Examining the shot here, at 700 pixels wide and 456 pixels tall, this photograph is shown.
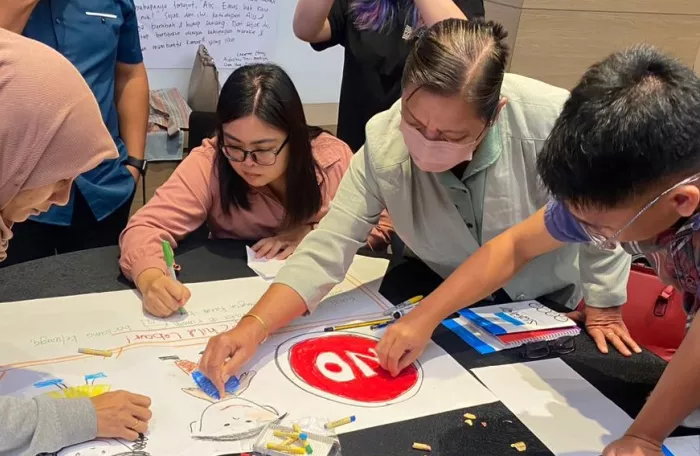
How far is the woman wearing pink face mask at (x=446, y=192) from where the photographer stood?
99 centimetres

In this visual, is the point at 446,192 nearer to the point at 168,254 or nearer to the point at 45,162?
the point at 168,254

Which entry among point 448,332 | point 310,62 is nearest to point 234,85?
point 448,332

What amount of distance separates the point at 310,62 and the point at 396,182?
2016 millimetres

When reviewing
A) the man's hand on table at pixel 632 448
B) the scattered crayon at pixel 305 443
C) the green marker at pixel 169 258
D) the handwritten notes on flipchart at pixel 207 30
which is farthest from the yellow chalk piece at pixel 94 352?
the handwritten notes on flipchart at pixel 207 30

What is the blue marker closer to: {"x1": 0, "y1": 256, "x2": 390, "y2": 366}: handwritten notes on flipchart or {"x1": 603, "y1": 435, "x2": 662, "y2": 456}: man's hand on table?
{"x1": 0, "y1": 256, "x2": 390, "y2": 366}: handwritten notes on flipchart

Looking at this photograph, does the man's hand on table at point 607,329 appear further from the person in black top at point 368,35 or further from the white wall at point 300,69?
the white wall at point 300,69

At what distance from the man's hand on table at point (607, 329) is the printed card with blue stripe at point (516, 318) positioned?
0.03m

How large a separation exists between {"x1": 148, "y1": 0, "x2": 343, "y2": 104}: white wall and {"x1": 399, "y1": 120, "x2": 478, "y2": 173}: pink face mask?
2001mm

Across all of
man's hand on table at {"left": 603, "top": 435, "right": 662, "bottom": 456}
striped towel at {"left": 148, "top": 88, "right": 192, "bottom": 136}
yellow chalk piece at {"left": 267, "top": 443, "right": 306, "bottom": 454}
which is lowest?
striped towel at {"left": 148, "top": 88, "right": 192, "bottom": 136}

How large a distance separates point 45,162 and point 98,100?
0.75 meters

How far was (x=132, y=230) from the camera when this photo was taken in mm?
1283

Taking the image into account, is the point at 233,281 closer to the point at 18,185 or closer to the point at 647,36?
the point at 18,185

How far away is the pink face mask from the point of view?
1031mm

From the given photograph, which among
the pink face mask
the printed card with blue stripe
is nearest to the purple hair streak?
the pink face mask
